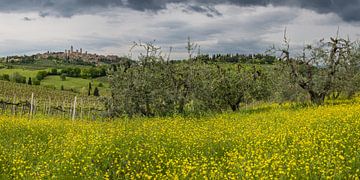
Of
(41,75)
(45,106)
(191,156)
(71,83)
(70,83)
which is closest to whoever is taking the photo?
(191,156)

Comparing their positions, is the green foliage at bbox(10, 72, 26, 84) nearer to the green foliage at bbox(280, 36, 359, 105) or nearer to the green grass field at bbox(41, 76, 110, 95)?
the green grass field at bbox(41, 76, 110, 95)

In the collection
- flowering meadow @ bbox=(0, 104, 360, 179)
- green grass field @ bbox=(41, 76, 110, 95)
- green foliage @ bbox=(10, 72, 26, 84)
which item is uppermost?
flowering meadow @ bbox=(0, 104, 360, 179)

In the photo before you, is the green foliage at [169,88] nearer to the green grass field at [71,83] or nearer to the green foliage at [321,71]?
the green foliage at [321,71]

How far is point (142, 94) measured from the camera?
28000mm

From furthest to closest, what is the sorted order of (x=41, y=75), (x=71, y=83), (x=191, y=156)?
1. (x=41, y=75)
2. (x=71, y=83)
3. (x=191, y=156)

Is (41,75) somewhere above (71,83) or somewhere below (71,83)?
above

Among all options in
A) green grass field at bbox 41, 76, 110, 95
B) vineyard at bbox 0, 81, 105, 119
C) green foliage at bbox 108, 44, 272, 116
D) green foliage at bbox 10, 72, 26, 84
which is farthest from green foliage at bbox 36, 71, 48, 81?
green foliage at bbox 108, 44, 272, 116

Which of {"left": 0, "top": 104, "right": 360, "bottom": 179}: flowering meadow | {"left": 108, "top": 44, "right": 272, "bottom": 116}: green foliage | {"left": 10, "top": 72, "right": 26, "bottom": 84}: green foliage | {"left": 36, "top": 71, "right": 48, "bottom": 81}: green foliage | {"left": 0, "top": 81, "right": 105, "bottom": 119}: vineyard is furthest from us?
{"left": 36, "top": 71, "right": 48, "bottom": 81}: green foliage

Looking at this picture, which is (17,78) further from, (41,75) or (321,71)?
(321,71)

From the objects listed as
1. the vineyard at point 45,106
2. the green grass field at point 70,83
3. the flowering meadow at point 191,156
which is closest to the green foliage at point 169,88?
the vineyard at point 45,106

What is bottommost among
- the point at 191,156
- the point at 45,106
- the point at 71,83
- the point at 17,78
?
the point at 71,83

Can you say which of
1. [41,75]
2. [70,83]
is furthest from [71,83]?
[41,75]

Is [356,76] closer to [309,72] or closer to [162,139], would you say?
[309,72]

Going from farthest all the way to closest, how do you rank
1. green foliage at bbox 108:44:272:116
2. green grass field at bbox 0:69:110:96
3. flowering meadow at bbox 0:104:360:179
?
green grass field at bbox 0:69:110:96 → green foliage at bbox 108:44:272:116 → flowering meadow at bbox 0:104:360:179
